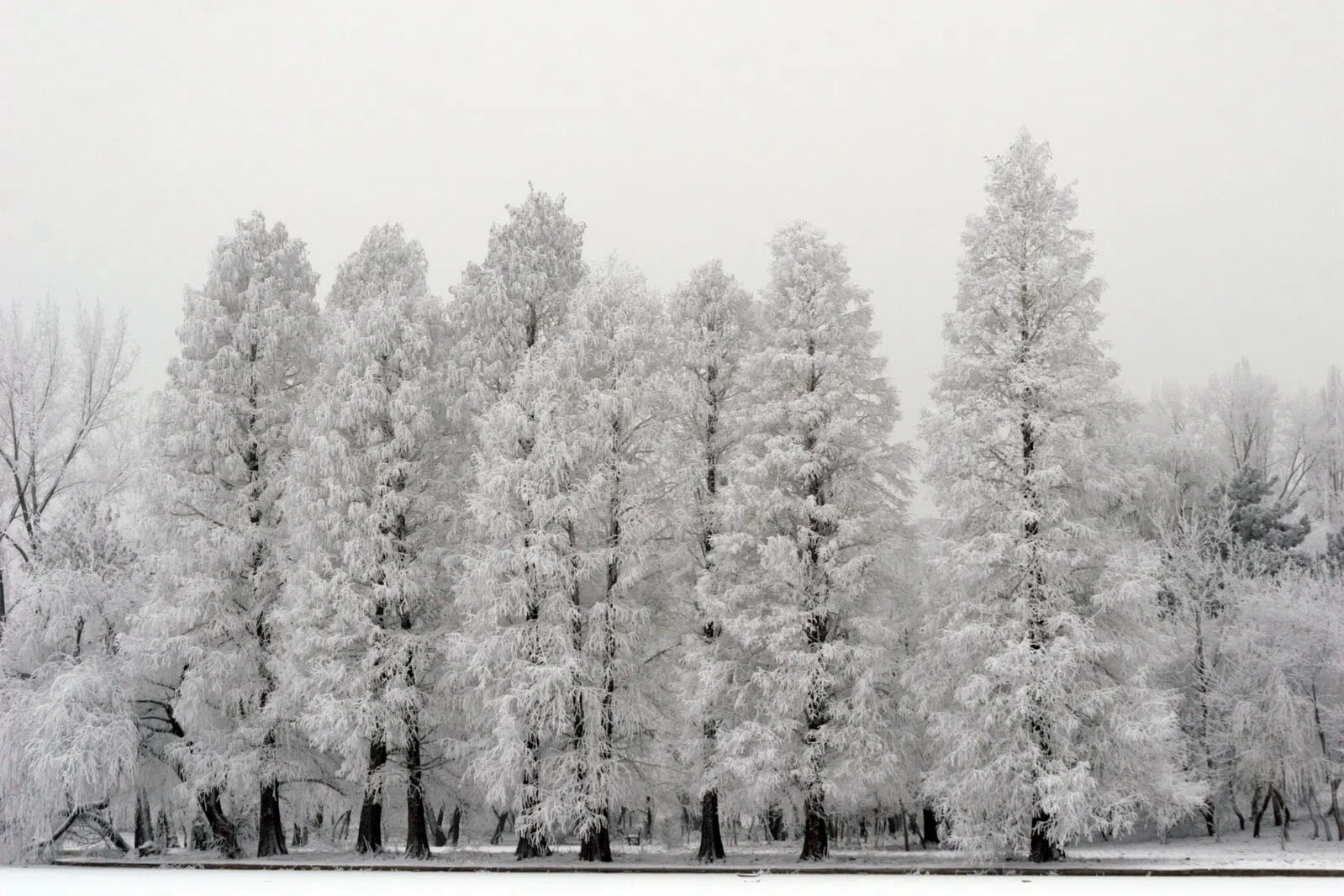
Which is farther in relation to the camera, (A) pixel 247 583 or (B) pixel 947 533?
(A) pixel 247 583

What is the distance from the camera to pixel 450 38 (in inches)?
6919

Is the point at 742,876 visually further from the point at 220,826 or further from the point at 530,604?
the point at 220,826

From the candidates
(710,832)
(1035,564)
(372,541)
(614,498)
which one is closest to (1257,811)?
(1035,564)

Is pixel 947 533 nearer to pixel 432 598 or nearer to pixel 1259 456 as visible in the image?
pixel 432 598

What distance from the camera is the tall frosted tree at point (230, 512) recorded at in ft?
80.6

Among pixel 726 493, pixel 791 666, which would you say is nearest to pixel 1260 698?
pixel 791 666

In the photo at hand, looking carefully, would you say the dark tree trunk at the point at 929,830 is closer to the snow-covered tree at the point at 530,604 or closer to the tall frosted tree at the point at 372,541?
the snow-covered tree at the point at 530,604

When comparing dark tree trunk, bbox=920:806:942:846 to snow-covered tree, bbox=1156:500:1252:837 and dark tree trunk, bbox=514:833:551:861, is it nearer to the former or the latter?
snow-covered tree, bbox=1156:500:1252:837

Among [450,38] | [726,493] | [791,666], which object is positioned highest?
[450,38]

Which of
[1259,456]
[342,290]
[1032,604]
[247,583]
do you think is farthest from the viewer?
[1259,456]

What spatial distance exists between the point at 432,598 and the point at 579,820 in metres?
6.42

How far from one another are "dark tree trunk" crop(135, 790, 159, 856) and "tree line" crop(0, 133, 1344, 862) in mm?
418

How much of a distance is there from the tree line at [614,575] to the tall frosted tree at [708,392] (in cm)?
11

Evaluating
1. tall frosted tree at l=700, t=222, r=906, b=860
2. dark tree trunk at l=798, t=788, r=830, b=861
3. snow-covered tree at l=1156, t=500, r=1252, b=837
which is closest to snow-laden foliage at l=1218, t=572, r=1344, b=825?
snow-covered tree at l=1156, t=500, r=1252, b=837
